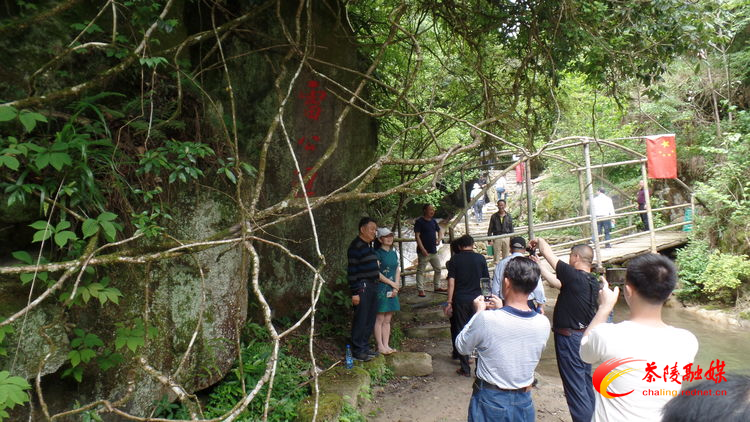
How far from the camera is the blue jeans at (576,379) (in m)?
3.86

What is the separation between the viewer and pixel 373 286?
519 cm

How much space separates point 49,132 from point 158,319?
1559mm

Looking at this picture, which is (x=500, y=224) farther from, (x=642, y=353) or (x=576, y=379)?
(x=642, y=353)

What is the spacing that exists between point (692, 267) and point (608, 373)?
10.7 meters

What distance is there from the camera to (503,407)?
2764mm

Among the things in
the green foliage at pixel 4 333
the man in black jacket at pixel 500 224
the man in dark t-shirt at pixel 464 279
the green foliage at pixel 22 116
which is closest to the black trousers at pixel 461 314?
the man in dark t-shirt at pixel 464 279

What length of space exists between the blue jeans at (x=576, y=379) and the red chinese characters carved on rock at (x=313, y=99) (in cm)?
408

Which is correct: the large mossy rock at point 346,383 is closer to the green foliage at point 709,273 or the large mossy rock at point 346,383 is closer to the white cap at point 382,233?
the white cap at point 382,233

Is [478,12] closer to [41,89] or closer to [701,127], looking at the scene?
[41,89]

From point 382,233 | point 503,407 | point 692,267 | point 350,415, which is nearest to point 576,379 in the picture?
point 503,407

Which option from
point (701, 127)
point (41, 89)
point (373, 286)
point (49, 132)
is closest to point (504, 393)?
point (373, 286)

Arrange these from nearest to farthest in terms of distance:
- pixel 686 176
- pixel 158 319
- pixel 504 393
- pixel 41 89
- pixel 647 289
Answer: pixel 647 289 < pixel 504 393 < pixel 41 89 < pixel 158 319 < pixel 686 176

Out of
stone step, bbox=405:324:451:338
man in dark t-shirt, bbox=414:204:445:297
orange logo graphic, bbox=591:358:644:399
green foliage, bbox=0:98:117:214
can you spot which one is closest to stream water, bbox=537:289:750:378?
stone step, bbox=405:324:451:338

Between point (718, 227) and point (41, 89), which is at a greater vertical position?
point (41, 89)
